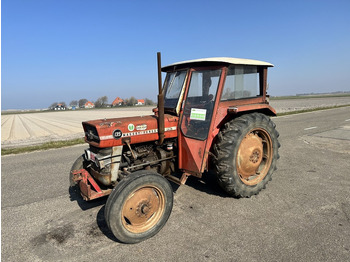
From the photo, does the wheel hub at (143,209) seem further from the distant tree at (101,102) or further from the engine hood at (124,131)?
the distant tree at (101,102)

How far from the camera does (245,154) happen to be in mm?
3596

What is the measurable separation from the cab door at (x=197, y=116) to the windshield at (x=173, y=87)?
176 millimetres

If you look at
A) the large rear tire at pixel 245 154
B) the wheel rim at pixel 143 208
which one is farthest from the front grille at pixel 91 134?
the large rear tire at pixel 245 154

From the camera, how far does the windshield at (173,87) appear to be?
3.67 m

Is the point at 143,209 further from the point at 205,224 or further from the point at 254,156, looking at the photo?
the point at 254,156

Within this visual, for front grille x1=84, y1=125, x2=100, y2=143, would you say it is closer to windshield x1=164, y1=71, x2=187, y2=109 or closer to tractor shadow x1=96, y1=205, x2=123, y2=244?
tractor shadow x1=96, y1=205, x2=123, y2=244

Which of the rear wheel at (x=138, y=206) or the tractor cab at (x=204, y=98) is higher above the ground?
the tractor cab at (x=204, y=98)

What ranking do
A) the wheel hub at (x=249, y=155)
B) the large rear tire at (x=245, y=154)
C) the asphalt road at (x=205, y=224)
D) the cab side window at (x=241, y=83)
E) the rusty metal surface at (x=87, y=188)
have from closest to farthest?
the asphalt road at (x=205, y=224) → the rusty metal surface at (x=87, y=188) → the large rear tire at (x=245, y=154) → the cab side window at (x=241, y=83) → the wheel hub at (x=249, y=155)

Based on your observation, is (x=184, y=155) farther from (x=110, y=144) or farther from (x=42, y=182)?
(x=42, y=182)

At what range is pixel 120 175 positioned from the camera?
3.13m

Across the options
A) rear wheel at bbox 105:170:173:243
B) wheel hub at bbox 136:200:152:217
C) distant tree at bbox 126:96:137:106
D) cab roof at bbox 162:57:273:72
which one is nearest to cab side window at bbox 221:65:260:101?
cab roof at bbox 162:57:273:72

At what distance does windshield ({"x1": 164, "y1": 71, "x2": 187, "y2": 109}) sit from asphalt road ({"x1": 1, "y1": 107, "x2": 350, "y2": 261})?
1595mm

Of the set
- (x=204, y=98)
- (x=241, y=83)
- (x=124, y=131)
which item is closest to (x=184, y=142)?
(x=204, y=98)

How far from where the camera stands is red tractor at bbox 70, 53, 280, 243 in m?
2.85
